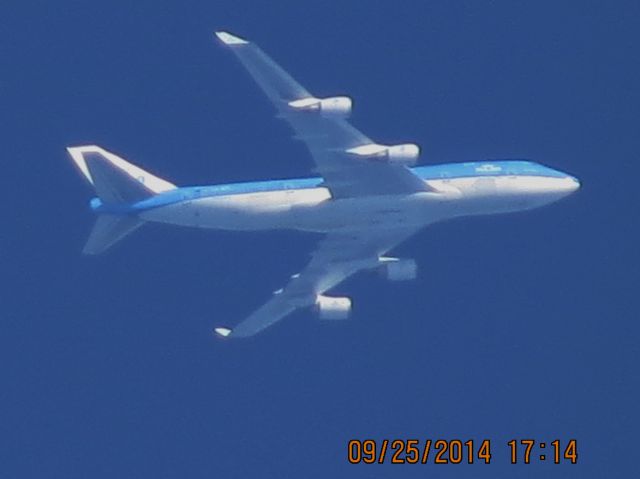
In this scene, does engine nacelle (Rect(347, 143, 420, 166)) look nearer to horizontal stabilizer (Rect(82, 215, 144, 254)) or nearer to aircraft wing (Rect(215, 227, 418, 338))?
aircraft wing (Rect(215, 227, 418, 338))

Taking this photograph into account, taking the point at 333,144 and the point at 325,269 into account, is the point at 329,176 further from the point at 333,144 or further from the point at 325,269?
the point at 325,269

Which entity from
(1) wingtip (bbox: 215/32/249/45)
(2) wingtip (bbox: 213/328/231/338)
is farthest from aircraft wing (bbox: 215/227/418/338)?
(1) wingtip (bbox: 215/32/249/45)

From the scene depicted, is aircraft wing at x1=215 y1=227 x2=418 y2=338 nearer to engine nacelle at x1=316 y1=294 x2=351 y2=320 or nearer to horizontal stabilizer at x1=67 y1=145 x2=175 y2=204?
engine nacelle at x1=316 y1=294 x2=351 y2=320

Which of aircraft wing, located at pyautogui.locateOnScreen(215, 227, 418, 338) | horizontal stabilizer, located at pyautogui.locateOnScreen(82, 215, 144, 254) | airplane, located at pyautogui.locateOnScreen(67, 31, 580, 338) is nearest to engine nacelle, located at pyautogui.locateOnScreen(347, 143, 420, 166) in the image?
airplane, located at pyautogui.locateOnScreen(67, 31, 580, 338)

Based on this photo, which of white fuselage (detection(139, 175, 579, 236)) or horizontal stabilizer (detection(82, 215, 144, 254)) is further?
white fuselage (detection(139, 175, 579, 236))

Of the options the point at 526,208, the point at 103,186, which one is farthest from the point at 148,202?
the point at 526,208

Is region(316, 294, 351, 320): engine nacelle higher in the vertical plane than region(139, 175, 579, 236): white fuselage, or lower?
lower

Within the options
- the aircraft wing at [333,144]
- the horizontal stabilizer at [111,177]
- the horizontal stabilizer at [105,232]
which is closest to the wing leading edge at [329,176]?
the aircraft wing at [333,144]

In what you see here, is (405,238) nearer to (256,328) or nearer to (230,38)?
(256,328)
